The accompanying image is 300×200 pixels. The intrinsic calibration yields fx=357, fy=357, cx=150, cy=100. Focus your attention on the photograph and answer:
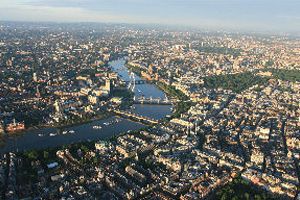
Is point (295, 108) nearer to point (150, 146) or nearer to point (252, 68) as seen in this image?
point (150, 146)

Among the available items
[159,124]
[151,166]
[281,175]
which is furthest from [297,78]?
[151,166]

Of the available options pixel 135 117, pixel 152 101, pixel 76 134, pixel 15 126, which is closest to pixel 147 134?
pixel 135 117

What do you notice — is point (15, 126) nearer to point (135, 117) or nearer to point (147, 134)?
point (135, 117)

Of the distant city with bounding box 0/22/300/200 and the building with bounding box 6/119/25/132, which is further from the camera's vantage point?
the building with bounding box 6/119/25/132

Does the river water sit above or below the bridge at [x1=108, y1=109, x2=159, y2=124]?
below

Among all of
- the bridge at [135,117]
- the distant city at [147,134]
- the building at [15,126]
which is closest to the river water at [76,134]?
the distant city at [147,134]

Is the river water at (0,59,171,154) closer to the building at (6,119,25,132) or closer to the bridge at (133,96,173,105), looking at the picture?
the building at (6,119,25,132)

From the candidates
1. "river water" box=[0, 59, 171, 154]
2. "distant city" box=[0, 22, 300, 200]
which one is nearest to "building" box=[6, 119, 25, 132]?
"distant city" box=[0, 22, 300, 200]

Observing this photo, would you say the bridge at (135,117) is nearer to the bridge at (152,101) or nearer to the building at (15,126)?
the bridge at (152,101)
